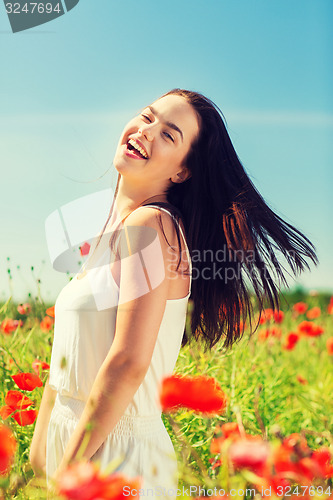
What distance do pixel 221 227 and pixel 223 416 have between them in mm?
972

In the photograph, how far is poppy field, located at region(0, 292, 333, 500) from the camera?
617mm

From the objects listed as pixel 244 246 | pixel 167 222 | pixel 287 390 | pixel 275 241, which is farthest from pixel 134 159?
pixel 287 390

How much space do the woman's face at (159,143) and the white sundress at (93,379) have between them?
291 mm

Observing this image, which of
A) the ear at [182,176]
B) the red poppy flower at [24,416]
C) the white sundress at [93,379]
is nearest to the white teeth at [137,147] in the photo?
the ear at [182,176]

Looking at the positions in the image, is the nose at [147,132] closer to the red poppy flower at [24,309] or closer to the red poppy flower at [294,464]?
the red poppy flower at [294,464]

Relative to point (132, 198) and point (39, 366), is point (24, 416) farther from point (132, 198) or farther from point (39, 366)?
point (132, 198)

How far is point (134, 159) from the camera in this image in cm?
136

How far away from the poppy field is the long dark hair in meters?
0.18

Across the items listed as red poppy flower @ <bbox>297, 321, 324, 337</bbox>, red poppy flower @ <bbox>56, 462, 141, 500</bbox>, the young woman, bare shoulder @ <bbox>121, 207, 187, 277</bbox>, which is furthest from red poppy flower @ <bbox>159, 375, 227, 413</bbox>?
red poppy flower @ <bbox>297, 321, 324, 337</bbox>

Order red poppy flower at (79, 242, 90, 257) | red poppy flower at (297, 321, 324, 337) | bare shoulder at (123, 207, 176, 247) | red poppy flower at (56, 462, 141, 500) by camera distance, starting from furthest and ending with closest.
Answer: red poppy flower at (297, 321, 324, 337), red poppy flower at (79, 242, 90, 257), bare shoulder at (123, 207, 176, 247), red poppy flower at (56, 462, 141, 500)

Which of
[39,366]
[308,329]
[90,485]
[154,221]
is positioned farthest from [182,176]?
[308,329]

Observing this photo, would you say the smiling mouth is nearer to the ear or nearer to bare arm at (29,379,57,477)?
the ear

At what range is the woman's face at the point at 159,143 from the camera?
1377mm

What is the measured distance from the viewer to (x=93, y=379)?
120 centimetres
